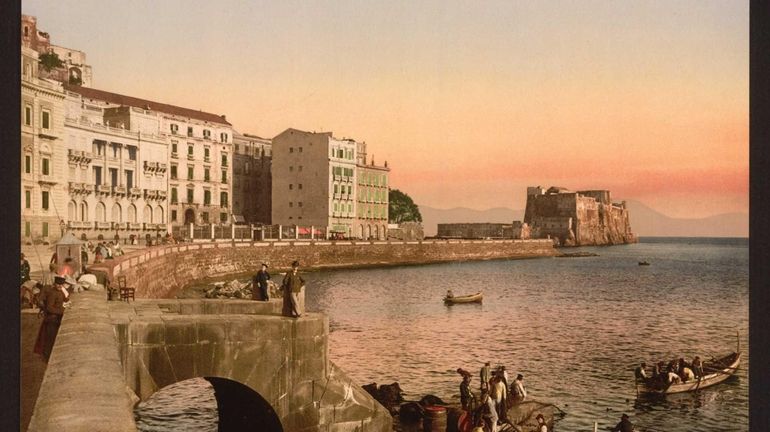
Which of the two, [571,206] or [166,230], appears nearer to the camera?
[166,230]

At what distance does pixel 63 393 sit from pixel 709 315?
55.2 metres

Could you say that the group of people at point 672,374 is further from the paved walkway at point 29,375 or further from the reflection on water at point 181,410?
the paved walkway at point 29,375

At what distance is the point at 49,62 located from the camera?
A: 279 feet

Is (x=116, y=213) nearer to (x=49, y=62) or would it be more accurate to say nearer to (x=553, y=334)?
(x=553, y=334)

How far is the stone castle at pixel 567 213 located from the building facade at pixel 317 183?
69.7 metres

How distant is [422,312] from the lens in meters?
51.6

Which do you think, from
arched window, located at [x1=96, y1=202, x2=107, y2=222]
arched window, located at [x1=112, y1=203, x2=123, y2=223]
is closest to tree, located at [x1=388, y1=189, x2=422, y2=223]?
arched window, located at [x1=112, y1=203, x2=123, y2=223]

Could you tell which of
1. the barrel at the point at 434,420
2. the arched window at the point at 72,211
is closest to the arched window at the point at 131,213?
the arched window at the point at 72,211

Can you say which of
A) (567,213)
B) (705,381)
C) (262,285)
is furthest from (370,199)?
(567,213)

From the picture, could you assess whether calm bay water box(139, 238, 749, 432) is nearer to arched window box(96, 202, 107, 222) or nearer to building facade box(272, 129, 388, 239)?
building facade box(272, 129, 388, 239)

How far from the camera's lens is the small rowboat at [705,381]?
91.0 feet

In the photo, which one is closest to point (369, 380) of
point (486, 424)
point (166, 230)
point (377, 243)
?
point (486, 424)

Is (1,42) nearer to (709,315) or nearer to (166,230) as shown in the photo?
(166,230)

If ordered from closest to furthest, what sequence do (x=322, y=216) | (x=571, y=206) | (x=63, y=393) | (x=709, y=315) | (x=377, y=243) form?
(x=63, y=393) < (x=709, y=315) < (x=322, y=216) < (x=377, y=243) < (x=571, y=206)
